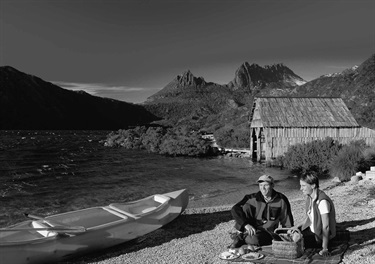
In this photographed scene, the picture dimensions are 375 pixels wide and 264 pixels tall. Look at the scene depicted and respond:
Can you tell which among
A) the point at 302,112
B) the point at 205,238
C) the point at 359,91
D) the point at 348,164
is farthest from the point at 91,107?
the point at 205,238

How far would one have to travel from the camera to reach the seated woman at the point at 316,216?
619 centimetres

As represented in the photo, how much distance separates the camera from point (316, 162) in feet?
77.8

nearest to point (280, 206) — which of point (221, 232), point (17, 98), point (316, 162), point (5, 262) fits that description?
point (221, 232)

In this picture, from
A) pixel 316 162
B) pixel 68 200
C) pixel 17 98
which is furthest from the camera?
pixel 17 98

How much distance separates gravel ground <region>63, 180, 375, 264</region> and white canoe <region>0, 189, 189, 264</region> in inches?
12.9

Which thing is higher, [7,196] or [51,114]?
[51,114]

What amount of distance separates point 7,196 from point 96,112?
16360 centimetres

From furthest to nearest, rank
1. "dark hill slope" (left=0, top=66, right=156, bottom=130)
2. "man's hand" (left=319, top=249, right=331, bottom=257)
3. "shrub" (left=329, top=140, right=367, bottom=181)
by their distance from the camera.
A: 1. "dark hill slope" (left=0, top=66, right=156, bottom=130)
2. "shrub" (left=329, top=140, right=367, bottom=181)
3. "man's hand" (left=319, top=249, right=331, bottom=257)

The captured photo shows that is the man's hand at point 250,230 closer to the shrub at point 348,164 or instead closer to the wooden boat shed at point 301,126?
the shrub at point 348,164

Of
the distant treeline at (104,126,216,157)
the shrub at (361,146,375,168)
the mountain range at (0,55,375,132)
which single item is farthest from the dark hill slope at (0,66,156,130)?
the shrub at (361,146,375,168)

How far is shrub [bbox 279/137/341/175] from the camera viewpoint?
76.8ft

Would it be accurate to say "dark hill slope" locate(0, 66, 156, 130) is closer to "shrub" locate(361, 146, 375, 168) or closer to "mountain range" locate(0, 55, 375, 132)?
"mountain range" locate(0, 55, 375, 132)

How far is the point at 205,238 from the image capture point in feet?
29.9

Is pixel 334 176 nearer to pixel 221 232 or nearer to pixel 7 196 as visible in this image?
pixel 221 232
